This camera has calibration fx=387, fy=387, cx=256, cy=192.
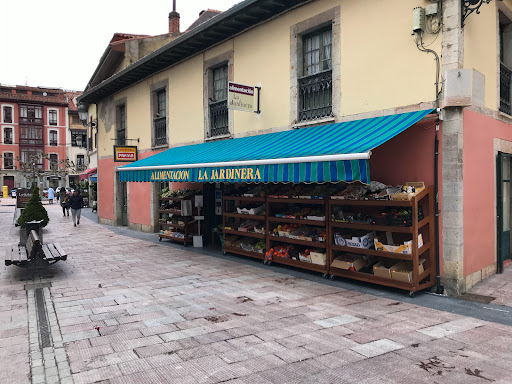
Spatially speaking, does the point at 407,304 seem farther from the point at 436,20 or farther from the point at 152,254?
the point at 152,254

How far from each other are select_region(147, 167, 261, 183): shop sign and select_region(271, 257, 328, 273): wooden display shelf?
2.08 m

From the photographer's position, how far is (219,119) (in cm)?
1111

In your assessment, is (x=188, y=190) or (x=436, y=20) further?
(x=188, y=190)

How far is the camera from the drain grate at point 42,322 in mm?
4382

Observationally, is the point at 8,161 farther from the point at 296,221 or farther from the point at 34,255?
the point at 296,221

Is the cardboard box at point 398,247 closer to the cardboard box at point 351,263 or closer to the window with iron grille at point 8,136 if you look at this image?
the cardboard box at point 351,263

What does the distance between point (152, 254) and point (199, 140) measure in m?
3.70

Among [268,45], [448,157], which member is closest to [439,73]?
[448,157]

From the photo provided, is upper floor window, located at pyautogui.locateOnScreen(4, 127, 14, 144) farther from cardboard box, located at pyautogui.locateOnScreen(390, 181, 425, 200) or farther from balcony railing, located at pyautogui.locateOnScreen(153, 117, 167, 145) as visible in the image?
cardboard box, located at pyautogui.locateOnScreen(390, 181, 425, 200)

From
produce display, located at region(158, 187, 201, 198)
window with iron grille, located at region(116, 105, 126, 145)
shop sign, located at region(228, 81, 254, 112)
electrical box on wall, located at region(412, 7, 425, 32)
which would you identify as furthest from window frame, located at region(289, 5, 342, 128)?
window with iron grille, located at region(116, 105, 126, 145)

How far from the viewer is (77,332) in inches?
184

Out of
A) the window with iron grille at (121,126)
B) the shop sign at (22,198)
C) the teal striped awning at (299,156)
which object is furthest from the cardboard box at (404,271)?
the shop sign at (22,198)

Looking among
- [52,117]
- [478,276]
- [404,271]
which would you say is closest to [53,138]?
[52,117]

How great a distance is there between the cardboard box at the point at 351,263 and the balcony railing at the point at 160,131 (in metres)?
8.52
